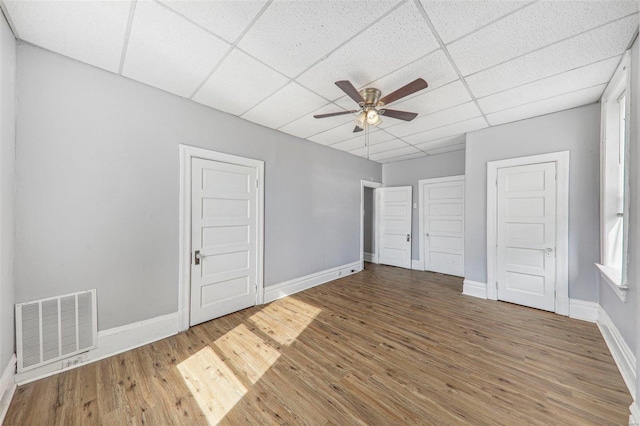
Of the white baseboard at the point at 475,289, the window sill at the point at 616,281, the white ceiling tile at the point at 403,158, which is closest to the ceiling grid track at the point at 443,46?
the window sill at the point at 616,281

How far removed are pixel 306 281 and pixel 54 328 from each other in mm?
2982

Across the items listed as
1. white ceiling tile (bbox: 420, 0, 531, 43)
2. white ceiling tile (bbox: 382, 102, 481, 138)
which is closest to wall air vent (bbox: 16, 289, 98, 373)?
white ceiling tile (bbox: 420, 0, 531, 43)

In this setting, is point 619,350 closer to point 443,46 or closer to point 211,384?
point 443,46

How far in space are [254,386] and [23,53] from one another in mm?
3223

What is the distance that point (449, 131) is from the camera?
381 centimetres

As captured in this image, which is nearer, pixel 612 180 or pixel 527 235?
pixel 612 180

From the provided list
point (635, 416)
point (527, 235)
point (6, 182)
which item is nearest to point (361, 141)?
point (527, 235)

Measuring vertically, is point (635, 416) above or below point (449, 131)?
below

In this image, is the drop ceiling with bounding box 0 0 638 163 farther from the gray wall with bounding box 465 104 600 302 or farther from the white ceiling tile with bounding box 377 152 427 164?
the white ceiling tile with bounding box 377 152 427 164

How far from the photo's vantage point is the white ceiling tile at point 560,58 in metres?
1.76

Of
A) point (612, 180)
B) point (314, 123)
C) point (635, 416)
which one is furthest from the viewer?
point (314, 123)

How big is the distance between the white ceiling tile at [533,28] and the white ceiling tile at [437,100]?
1.46ft

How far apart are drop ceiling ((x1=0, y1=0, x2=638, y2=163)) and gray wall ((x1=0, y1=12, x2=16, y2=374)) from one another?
0.23 meters

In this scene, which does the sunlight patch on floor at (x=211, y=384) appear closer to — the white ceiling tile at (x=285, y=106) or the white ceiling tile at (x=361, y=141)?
the white ceiling tile at (x=285, y=106)
